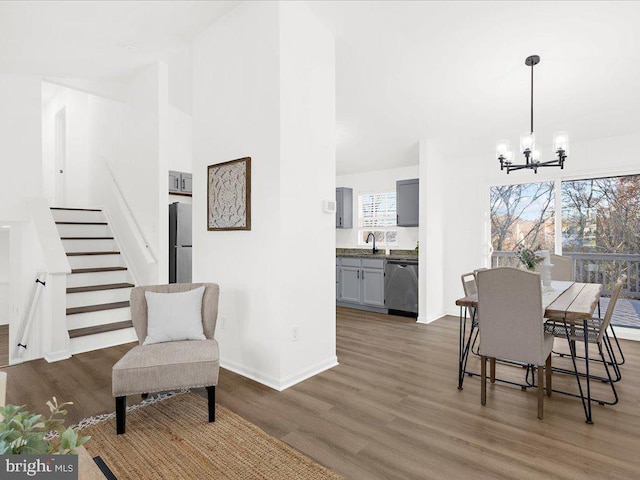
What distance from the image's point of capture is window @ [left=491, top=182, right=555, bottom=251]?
16.4 ft

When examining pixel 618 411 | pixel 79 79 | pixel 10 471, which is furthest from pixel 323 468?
pixel 79 79

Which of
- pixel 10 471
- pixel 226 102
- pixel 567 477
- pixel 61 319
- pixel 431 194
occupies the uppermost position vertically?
pixel 226 102

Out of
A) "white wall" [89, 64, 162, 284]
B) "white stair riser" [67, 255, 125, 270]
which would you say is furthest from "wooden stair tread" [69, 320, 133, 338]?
"white stair riser" [67, 255, 125, 270]

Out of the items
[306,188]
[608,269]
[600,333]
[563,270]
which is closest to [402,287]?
[563,270]

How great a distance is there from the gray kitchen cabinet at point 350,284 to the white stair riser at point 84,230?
3.65m

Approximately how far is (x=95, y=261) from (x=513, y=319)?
4959 millimetres

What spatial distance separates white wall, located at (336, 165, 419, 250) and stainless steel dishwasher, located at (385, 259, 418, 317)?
71cm

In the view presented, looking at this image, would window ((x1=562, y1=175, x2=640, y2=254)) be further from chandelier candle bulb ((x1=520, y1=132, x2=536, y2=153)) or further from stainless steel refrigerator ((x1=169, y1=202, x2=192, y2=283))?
stainless steel refrigerator ((x1=169, y1=202, x2=192, y2=283))

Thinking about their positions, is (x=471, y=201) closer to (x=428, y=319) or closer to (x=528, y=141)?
(x=428, y=319)

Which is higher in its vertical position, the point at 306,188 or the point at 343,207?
the point at 343,207

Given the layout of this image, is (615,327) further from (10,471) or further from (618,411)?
(10,471)

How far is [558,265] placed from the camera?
4160 millimetres

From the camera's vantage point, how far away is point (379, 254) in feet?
21.0

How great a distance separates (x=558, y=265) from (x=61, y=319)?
5.21m
